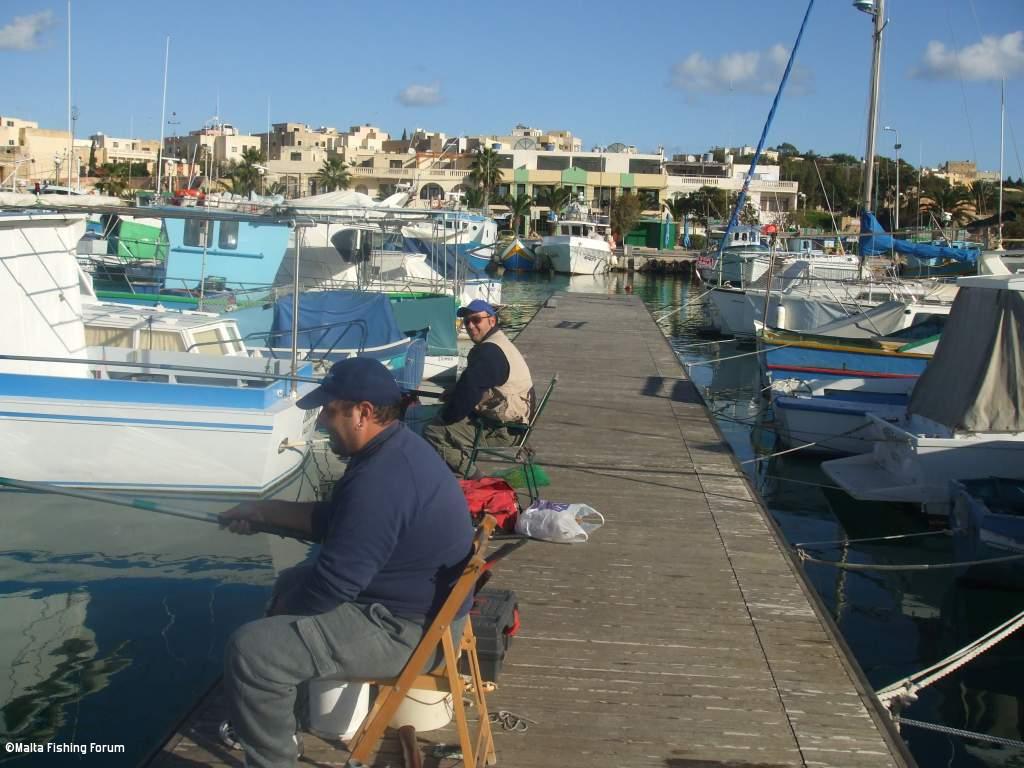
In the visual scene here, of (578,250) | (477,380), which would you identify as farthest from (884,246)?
(578,250)

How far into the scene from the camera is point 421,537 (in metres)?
3.67

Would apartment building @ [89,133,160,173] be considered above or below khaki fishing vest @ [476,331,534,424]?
above

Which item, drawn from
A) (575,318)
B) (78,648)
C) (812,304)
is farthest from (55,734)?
(812,304)

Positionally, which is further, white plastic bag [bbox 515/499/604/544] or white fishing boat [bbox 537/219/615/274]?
white fishing boat [bbox 537/219/615/274]

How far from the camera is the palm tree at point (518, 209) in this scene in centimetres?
7631

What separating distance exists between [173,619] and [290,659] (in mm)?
5031

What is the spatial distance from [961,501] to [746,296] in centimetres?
2024

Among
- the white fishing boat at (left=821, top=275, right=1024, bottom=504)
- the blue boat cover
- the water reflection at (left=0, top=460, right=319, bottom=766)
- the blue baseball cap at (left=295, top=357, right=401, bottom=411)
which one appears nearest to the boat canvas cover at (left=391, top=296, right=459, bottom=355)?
the water reflection at (left=0, top=460, right=319, bottom=766)

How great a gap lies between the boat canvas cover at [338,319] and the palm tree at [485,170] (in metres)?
57.4

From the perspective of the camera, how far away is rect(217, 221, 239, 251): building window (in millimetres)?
21266

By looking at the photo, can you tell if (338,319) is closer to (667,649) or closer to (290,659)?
(667,649)

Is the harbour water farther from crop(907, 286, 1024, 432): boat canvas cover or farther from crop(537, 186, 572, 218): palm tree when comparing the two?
crop(537, 186, 572, 218): palm tree

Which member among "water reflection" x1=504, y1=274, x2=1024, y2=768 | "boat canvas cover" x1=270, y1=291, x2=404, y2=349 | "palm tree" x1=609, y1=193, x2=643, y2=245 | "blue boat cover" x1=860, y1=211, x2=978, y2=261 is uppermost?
"palm tree" x1=609, y1=193, x2=643, y2=245

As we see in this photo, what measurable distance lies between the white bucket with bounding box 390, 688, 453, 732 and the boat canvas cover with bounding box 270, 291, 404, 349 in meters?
11.0
